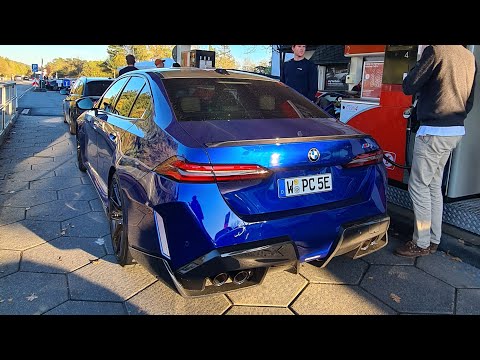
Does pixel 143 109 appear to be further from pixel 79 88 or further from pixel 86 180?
pixel 79 88

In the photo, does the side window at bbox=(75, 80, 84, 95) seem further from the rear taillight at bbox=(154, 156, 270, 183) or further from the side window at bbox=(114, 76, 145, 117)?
the rear taillight at bbox=(154, 156, 270, 183)

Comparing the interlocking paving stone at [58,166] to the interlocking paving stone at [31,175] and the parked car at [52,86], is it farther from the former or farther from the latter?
the parked car at [52,86]

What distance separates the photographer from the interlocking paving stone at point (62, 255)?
2.97m

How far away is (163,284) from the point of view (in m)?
2.67

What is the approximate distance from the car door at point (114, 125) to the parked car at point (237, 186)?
0.29 metres

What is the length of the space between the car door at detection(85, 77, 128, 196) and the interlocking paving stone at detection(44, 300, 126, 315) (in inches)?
48.2

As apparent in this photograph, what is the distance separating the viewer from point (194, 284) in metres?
2.03

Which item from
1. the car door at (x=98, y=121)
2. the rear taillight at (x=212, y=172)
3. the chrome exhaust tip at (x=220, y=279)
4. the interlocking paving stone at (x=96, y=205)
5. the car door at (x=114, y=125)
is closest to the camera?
the rear taillight at (x=212, y=172)

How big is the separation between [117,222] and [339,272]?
5.93 feet

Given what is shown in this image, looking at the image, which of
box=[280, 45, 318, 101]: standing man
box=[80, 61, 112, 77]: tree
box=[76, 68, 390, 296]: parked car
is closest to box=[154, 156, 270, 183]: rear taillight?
box=[76, 68, 390, 296]: parked car

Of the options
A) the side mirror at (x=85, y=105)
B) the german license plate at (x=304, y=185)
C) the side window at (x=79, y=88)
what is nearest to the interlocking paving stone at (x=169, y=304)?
the german license plate at (x=304, y=185)

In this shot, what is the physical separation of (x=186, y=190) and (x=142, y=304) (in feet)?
3.30
